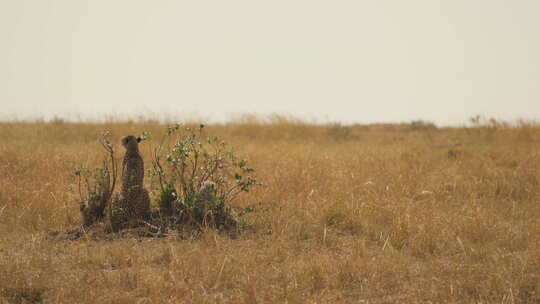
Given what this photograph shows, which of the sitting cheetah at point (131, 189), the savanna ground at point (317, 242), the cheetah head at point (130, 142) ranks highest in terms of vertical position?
the cheetah head at point (130, 142)

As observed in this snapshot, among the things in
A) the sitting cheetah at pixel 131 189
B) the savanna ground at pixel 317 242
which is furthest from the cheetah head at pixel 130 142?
the savanna ground at pixel 317 242

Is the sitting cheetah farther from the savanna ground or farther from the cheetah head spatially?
the savanna ground

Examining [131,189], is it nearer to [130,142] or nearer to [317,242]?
[130,142]

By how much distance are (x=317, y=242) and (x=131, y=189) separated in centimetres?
184

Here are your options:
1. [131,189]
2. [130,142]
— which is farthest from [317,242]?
[130,142]

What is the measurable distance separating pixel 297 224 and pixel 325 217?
40 cm

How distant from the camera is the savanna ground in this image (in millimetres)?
4020

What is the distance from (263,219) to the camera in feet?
19.0

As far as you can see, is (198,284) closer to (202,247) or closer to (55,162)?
(202,247)

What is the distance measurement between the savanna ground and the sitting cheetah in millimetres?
419

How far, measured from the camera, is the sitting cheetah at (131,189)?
215 inches

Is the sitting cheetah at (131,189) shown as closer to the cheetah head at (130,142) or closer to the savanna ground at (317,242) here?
the cheetah head at (130,142)

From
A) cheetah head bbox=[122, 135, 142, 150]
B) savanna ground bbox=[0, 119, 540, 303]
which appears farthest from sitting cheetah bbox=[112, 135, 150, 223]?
savanna ground bbox=[0, 119, 540, 303]

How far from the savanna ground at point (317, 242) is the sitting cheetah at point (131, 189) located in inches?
16.5
